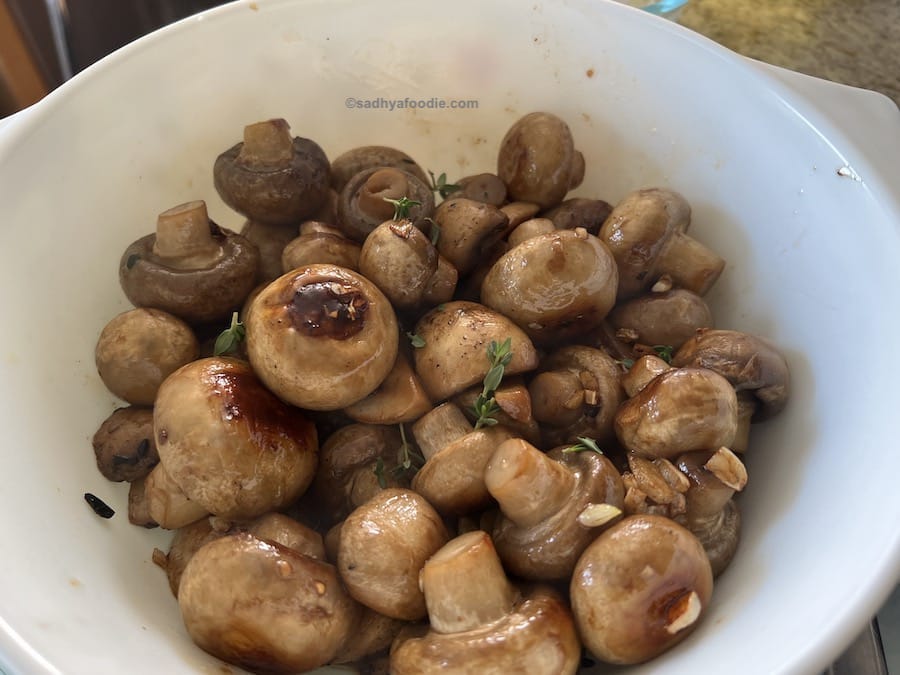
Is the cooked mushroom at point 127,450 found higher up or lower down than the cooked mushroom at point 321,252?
lower down

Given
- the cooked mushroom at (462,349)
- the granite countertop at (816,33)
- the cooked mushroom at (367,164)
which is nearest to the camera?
the cooked mushroom at (462,349)

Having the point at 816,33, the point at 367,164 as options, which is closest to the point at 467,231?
the point at 367,164

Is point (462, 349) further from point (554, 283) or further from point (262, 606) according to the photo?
point (262, 606)

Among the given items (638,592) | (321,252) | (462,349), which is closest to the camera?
(638,592)

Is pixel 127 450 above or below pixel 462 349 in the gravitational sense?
below

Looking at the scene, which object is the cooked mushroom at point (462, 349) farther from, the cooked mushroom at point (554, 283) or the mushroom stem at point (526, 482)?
the mushroom stem at point (526, 482)

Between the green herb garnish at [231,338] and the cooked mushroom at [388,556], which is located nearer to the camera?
the cooked mushroom at [388,556]

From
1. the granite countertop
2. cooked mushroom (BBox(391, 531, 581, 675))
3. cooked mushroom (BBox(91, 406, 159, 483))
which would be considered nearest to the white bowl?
cooked mushroom (BBox(91, 406, 159, 483))

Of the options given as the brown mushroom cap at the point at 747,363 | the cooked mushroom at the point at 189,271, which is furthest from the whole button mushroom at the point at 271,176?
the brown mushroom cap at the point at 747,363
